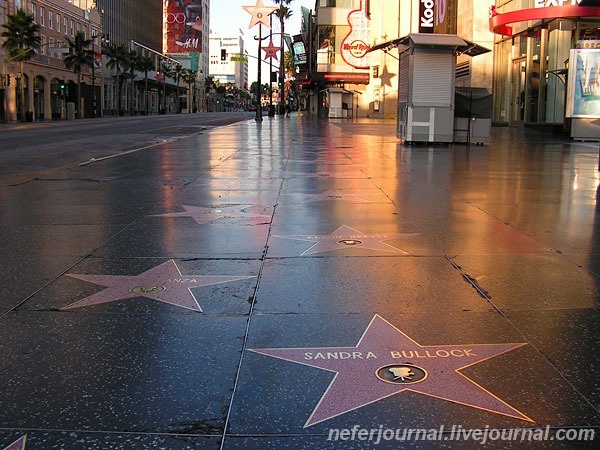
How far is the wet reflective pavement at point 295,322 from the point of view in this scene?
2811 mm

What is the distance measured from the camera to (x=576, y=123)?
24.1 m

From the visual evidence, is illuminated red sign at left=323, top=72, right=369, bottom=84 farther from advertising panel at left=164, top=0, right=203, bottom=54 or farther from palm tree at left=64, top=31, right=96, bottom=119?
advertising panel at left=164, top=0, right=203, bottom=54

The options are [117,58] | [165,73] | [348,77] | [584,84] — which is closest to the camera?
[584,84]

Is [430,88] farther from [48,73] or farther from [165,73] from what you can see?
[165,73]

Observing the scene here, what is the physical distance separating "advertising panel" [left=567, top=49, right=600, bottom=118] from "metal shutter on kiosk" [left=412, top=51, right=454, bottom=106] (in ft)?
17.8

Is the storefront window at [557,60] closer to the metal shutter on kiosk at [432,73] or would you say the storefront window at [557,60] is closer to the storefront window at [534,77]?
the storefront window at [534,77]

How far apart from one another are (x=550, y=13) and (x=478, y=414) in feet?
86.8

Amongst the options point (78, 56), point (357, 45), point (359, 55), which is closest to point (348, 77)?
point (359, 55)

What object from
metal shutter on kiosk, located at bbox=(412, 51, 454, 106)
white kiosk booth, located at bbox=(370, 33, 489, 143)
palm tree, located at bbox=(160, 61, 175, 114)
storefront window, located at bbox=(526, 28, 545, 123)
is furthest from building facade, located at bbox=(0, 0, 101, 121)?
metal shutter on kiosk, located at bbox=(412, 51, 454, 106)

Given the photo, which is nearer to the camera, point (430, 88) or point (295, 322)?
point (295, 322)

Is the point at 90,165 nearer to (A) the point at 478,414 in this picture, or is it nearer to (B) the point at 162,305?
(B) the point at 162,305

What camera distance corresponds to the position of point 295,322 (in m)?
4.04

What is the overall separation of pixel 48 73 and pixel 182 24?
77.2 metres

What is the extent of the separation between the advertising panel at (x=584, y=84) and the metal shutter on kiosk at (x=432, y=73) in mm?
5415
